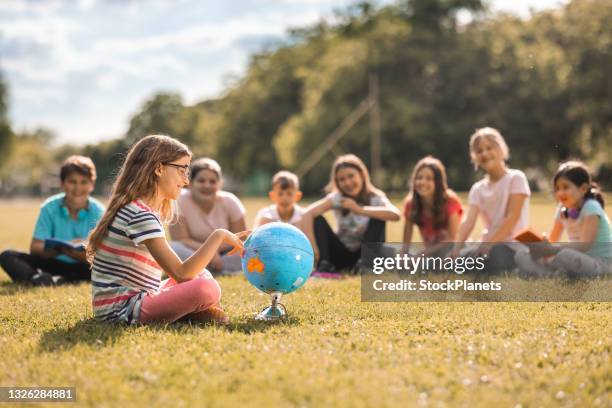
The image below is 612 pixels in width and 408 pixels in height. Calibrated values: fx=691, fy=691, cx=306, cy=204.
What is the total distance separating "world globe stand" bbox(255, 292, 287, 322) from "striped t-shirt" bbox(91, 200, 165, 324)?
0.96 m

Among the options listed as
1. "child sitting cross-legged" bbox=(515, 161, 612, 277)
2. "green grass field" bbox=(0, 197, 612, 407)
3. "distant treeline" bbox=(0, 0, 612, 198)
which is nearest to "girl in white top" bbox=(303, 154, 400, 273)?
"child sitting cross-legged" bbox=(515, 161, 612, 277)

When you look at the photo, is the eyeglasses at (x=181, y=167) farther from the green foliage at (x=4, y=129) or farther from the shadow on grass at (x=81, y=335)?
the green foliage at (x=4, y=129)

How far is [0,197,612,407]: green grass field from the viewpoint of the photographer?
3.71m

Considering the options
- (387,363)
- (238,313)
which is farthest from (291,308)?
(387,363)

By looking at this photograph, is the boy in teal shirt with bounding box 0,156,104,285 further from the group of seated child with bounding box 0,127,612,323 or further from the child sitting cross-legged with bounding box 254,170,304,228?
the child sitting cross-legged with bounding box 254,170,304,228

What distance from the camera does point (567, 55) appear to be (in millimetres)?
43969

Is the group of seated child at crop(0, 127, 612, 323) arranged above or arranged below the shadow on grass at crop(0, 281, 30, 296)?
above

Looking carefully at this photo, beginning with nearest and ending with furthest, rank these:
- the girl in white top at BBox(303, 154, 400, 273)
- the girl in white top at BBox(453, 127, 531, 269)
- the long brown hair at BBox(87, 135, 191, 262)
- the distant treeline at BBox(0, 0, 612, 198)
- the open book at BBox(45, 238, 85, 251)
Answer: the long brown hair at BBox(87, 135, 191, 262), the open book at BBox(45, 238, 85, 251), the girl in white top at BBox(453, 127, 531, 269), the girl in white top at BBox(303, 154, 400, 273), the distant treeline at BBox(0, 0, 612, 198)

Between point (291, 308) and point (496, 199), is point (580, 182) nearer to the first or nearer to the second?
point (496, 199)

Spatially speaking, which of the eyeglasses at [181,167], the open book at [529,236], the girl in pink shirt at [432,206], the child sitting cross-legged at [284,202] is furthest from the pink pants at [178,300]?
the girl in pink shirt at [432,206]

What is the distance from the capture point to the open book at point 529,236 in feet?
26.0

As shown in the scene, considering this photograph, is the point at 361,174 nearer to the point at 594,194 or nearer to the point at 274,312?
the point at 594,194

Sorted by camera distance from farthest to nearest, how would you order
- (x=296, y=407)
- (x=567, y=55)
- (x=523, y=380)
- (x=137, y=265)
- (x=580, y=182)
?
(x=567, y=55), (x=580, y=182), (x=137, y=265), (x=523, y=380), (x=296, y=407)

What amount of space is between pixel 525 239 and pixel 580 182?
0.89 m
